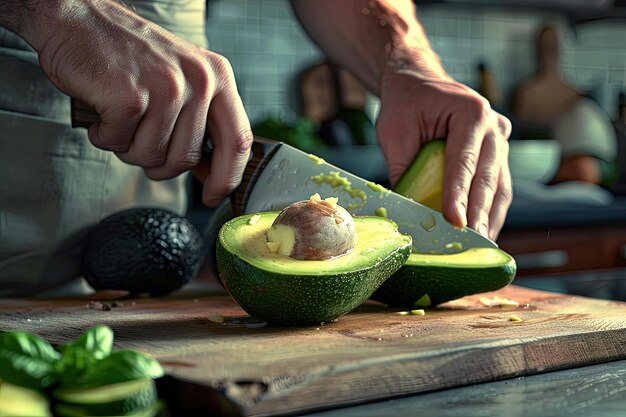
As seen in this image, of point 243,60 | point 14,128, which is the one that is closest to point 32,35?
point 14,128

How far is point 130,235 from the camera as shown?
129 centimetres

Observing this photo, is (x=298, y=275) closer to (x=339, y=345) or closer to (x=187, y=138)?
(x=339, y=345)

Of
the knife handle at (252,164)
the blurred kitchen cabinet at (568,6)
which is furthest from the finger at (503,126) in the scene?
the blurred kitchen cabinet at (568,6)

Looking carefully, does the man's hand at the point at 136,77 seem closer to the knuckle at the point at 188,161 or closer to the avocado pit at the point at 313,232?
the knuckle at the point at 188,161

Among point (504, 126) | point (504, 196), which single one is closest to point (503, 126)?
point (504, 126)

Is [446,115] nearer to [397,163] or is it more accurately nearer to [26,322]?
[397,163]

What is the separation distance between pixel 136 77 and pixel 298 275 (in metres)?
0.33

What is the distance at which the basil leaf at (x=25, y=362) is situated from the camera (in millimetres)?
690

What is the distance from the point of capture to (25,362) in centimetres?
70

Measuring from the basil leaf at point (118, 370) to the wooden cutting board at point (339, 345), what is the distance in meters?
0.08

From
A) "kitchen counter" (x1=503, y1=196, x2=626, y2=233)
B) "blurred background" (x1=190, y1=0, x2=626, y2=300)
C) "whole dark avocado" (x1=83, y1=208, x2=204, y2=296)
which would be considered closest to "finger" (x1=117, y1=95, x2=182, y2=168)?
"whole dark avocado" (x1=83, y1=208, x2=204, y2=296)

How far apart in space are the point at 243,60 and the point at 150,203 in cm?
131

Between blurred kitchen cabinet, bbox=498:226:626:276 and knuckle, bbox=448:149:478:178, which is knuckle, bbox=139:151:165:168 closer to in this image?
knuckle, bbox=448:149:478:178

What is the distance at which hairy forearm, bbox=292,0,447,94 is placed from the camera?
1.53 m
